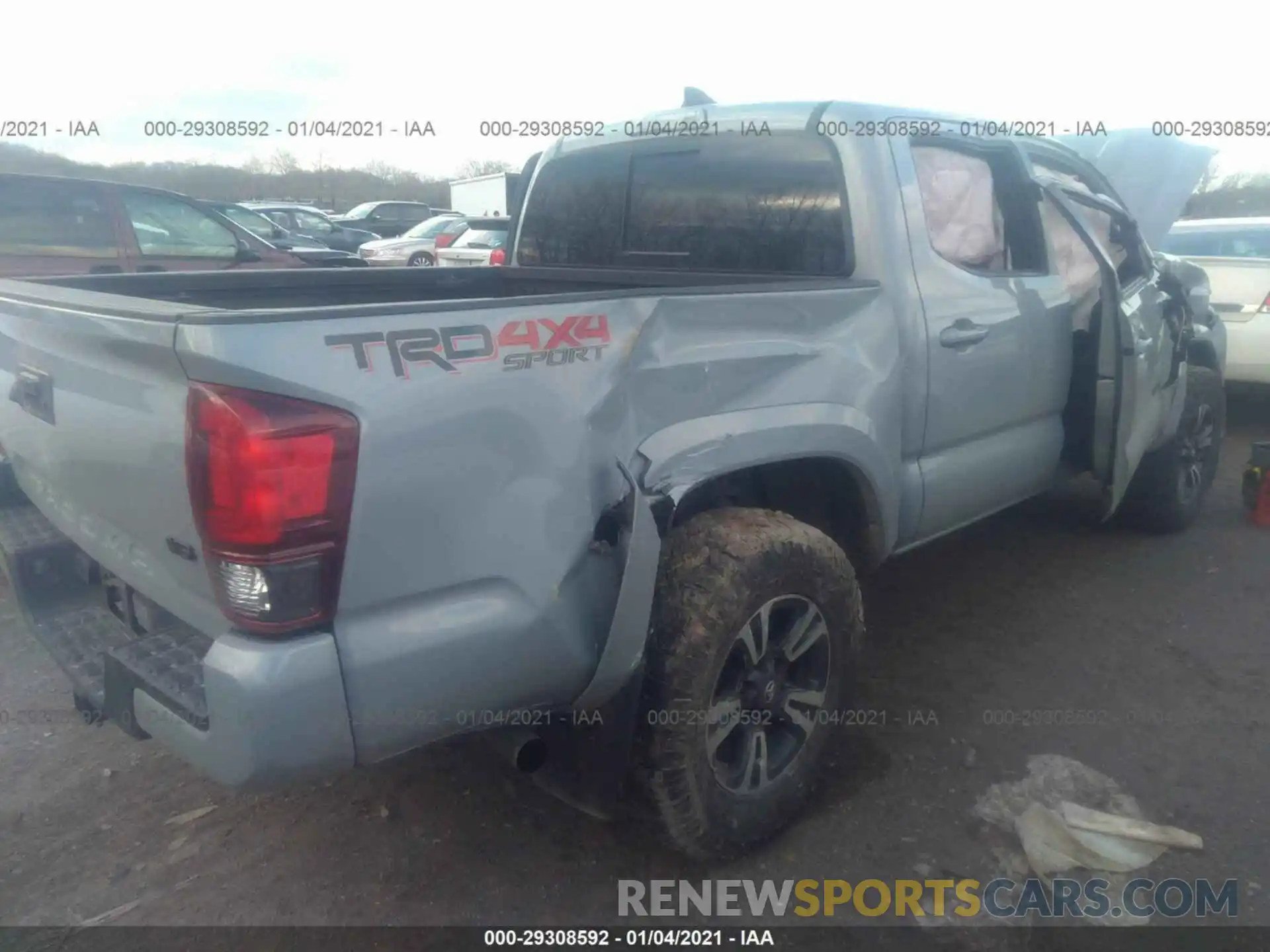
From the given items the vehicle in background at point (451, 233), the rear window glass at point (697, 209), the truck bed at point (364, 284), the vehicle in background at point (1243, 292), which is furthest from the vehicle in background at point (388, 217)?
the truck bed at point (364, 284)

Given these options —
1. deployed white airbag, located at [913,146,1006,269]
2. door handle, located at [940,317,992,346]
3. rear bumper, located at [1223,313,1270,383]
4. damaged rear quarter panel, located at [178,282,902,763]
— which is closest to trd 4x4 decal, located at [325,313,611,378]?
damaged rear quarter panel, located at [178,282,902,763]

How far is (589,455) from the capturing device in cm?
211

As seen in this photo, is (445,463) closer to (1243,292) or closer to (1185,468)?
(1185,468)

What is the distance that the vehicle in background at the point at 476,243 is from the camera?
16203 millimetres

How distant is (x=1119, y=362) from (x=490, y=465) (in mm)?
2877

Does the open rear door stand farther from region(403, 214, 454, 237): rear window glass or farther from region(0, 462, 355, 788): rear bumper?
region(403, 214, 454, 237): rear window glass

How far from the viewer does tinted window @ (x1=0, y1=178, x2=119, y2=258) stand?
675 cm

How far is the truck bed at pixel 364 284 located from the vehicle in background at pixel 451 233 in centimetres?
1400

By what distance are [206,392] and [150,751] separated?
6.45ft

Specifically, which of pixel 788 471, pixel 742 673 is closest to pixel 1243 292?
pixel 788 471

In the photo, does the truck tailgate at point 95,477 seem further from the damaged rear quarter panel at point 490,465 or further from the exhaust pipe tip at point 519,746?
the exhaust pipe tip at point 519,746

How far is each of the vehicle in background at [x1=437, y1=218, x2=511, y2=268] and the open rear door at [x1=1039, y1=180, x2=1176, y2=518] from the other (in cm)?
1279

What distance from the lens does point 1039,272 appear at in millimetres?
3793

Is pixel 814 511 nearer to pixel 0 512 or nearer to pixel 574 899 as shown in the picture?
pixel 574 899
